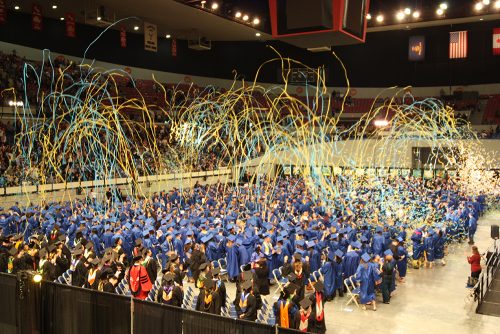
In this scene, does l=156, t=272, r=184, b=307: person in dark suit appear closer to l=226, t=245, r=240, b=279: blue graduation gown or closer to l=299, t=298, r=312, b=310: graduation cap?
l=299, t=298, r=312, b=310: graduation cap

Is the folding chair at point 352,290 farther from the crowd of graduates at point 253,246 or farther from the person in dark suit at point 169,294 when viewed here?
the person in dark suit at point 169,294

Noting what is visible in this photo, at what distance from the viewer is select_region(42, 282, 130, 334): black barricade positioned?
23.3 ft

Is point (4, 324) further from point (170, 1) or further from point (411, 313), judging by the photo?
point (170, 1)

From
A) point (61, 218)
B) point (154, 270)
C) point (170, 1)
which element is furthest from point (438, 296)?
point (170, 1)

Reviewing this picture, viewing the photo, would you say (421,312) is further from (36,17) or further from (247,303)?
(36,17)

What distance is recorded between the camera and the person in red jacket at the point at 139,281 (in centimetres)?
953

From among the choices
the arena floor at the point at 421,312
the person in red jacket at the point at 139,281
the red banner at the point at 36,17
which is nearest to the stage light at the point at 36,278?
the person in red jacket at the point at 139,281

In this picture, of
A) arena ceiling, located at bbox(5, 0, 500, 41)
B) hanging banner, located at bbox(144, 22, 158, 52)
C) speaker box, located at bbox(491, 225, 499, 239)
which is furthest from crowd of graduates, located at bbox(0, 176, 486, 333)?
hanging banner, located at bbox(144, 22, 158, 52)

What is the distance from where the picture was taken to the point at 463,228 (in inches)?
651

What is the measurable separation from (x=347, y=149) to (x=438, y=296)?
22.3 meters

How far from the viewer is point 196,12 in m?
27.4

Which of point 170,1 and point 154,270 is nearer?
point 154,270

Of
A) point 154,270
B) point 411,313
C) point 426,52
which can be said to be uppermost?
point 426,52

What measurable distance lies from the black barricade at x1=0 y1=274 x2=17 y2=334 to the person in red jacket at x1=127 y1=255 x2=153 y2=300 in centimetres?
206
